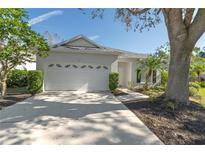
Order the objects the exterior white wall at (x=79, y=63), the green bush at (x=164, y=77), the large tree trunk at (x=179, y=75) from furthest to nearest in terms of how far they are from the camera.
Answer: the green bush at (x=164, y=77) < the exterior white wall at (x=79, y=63) < the large tree trunk at (x=179, y=75)

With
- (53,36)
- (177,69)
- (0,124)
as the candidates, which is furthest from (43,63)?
(53,36)

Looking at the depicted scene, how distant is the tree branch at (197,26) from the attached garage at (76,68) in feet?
24.1

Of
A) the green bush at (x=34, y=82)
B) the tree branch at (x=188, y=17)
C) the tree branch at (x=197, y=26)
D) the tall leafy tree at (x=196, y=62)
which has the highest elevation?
the tree branch at (x=188, y=17)

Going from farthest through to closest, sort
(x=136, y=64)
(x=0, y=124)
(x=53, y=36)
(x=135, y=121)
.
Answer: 1. (x=53, y=36)
2. (x=136, y=64)
3. (x=135, y=121)
4. (x=0, y=124)

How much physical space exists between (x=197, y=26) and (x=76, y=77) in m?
9.07

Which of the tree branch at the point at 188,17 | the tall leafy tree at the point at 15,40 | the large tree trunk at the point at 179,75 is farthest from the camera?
the tall leafy tree at the point at 15,40

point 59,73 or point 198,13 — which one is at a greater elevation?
point 198,13

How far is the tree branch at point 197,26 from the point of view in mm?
6672

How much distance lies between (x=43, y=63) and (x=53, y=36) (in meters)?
45.0

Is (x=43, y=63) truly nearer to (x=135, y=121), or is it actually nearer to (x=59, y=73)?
(x=59, y=73)

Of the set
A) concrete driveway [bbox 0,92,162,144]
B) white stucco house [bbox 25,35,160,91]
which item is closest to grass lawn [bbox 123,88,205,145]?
concrete driveway [bbox 0,92,162,144]

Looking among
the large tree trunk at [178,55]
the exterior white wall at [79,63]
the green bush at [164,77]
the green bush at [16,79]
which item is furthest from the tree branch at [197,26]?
the green bush at [16,79]

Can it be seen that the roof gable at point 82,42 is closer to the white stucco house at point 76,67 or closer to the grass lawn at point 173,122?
the white stucco house at point 76,67

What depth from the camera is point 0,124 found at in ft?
17.6
